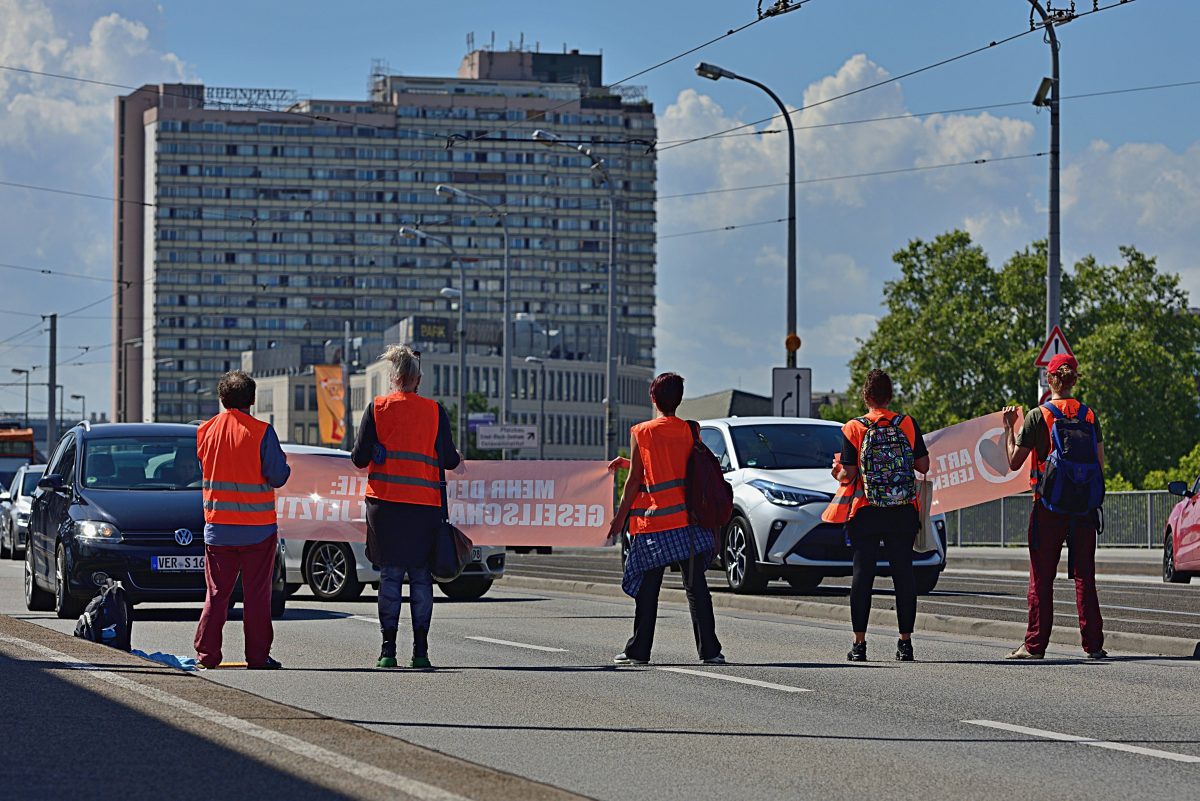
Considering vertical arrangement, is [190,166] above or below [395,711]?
above

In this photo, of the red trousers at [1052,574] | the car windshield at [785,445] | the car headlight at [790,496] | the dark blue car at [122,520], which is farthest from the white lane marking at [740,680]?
the car windshield at [785,445]

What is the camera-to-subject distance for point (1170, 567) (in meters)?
26.2

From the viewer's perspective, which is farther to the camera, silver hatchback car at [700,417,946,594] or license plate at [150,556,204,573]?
silver hatchback car at [700,417,946,594]

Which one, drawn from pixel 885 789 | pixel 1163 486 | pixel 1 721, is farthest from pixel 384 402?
pixel 1163 486

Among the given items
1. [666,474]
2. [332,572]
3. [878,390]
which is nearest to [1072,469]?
[878,390]

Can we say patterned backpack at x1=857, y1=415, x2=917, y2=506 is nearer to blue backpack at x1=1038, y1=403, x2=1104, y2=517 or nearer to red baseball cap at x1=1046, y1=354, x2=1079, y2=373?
blue backpack at x1=1038, y1=403, x2=1104, y2=517

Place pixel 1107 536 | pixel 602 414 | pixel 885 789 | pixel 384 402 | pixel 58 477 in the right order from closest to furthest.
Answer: pixel 885 789
pixel 384 402
pixel 58 477
pixel 1107 536
pixel 602 414

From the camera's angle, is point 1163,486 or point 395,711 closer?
point 395,711

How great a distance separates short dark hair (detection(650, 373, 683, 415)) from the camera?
1275 cm

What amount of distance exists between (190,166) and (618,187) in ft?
133

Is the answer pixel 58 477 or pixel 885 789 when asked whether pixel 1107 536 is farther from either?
pixel 885 789

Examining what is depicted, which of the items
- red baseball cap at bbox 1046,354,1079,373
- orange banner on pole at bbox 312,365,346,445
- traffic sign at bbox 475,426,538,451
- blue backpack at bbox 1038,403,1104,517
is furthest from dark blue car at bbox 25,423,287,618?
orange banner on pole at bbox 312,365,346,445

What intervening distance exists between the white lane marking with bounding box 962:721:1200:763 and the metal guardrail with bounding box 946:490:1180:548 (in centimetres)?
3259

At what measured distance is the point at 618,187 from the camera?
198 metres
